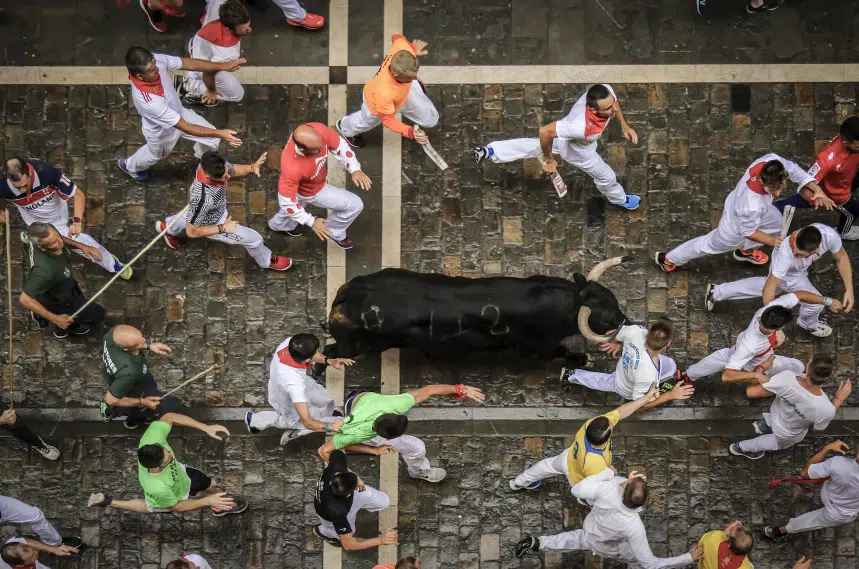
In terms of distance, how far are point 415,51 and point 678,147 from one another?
12.3 ft

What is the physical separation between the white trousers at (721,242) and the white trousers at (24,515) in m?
7.92

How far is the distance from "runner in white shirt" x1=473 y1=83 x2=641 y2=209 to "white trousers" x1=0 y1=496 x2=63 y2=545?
6.61 metres

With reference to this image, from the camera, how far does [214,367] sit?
10.9 meters

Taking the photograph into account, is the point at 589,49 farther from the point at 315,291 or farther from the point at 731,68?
the point at 315,291

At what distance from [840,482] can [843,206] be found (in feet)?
11.2

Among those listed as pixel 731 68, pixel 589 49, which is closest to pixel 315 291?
pixel 589 49

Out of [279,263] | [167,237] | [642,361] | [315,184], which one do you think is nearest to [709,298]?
[642,361]

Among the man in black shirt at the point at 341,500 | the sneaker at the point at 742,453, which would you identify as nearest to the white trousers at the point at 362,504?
the man in black shirt at the point at 341,500

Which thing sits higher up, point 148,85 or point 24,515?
point 148,85

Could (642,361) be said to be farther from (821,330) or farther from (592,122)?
(821,330)

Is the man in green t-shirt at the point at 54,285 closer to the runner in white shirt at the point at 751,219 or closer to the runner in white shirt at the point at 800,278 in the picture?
the runner in white shirt at the point at 751,219

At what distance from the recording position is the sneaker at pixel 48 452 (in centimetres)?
1047

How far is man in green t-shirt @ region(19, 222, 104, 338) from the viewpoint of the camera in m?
8.98

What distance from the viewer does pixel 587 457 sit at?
8766mm
